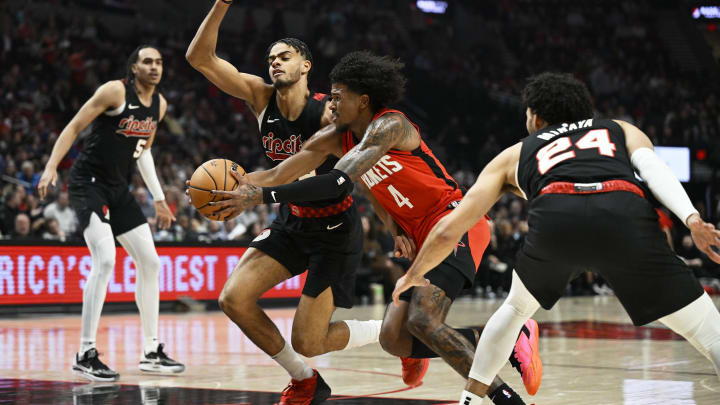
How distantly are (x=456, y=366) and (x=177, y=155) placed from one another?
1483cm

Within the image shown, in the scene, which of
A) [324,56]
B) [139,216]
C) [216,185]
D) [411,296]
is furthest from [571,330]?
[324,56]

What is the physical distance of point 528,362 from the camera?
482 cm

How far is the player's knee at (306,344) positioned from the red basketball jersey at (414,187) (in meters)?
0.90

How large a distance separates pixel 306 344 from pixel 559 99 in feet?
7.16

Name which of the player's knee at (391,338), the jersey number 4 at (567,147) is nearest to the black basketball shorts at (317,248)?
the player's knee at (391,338)

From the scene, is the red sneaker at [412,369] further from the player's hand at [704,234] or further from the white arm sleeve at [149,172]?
the white arm sleeve at [149,172]

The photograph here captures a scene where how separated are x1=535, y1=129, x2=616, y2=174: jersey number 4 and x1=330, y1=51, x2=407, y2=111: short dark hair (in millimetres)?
1279

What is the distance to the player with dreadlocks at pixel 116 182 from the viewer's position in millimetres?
7316

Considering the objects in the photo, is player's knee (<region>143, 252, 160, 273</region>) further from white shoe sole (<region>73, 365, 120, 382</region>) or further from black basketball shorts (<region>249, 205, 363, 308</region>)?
black basketball shorts (<region>249, 205, 363, 308</region>)

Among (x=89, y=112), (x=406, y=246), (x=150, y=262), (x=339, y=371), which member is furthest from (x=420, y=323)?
(x=89, y=112)

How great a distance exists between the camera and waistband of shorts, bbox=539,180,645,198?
3977mm

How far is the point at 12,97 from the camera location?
18.1 metres

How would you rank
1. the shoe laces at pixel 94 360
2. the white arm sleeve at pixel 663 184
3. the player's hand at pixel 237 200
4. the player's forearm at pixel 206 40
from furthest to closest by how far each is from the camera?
the shoe laces at pixel 94 360 → the player's forearm at pixel 206 40 → the player's hand at pixel 237 200 → the white arm sleeve at pixel 663 184

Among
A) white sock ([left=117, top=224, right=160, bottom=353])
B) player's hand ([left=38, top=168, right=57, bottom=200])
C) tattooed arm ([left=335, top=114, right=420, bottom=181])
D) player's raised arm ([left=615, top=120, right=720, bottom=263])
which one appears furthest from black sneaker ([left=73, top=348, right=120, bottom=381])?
player's raised arm ([left=615, top=120, right=720, bottom=263])
